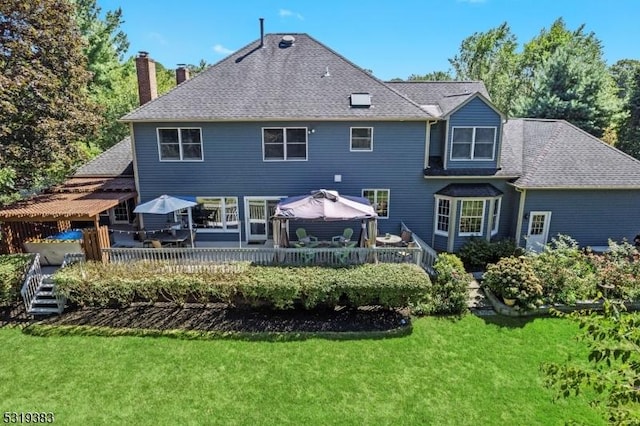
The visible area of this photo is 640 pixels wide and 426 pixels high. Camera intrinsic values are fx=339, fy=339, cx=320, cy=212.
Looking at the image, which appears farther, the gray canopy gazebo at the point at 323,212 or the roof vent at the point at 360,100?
the roof vent at the point at 360,100

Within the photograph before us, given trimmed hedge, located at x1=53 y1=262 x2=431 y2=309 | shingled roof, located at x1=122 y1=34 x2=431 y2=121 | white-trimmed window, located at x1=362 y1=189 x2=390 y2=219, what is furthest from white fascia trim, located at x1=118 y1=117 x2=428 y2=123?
trimmed hedge, located at x1=53 y1=262 x2=431 y2=309

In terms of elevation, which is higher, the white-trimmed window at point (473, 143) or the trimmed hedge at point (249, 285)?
the white-trimmed window at point (473, 143)

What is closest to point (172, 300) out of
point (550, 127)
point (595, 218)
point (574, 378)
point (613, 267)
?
point (574, 378)

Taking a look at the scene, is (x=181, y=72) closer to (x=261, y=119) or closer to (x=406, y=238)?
(x=261, y=119)

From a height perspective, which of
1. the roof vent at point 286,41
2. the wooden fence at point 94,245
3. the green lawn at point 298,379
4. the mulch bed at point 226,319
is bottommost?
the green lawn at point 298,379

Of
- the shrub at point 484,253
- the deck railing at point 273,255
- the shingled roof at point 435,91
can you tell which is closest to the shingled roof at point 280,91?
the shingled roof at point 435,91

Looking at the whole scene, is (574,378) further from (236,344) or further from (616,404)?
(236,344)

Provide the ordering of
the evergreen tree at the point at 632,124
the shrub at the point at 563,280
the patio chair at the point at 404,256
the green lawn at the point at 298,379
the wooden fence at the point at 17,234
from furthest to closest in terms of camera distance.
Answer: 1. the evergreen tree at the point at 632,124
2. the wooden fence at the point at 17,234
3. the patio chair at the point at 404,256
4. the shrub at the point at 563,280
5. the green lawn at the point at 298,379

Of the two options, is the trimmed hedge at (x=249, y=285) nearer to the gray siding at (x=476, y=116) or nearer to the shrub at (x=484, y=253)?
the shrub at (x=484, y=253)
